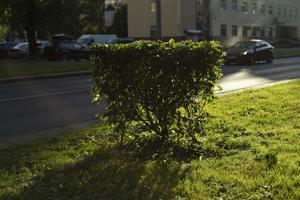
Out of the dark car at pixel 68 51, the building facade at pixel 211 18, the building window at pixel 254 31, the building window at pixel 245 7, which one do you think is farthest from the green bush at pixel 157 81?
the building window at pixel 254 31

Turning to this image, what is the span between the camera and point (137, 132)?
7.71 metres

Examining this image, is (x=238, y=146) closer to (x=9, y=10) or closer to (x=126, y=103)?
(x=126, y=103)

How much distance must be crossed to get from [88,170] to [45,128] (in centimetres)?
380

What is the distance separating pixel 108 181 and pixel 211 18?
63603 mm

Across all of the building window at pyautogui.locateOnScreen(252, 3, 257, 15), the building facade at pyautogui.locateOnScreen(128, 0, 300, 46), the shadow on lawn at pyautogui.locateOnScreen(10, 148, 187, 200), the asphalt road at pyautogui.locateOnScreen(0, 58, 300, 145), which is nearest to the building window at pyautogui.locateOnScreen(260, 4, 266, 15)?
the building facade at pyautogui.locateOnScreen(128, 0, 300, 46)

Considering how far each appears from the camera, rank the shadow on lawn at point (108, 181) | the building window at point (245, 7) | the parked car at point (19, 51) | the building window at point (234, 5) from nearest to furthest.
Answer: the shadow on lawn at point (108, 181)
the parked car at point (19, 51)
the building window at point (234, 5)
the building window at point (245, 7)

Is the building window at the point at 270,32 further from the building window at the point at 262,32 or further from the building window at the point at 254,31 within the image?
the building window at the point at 254,31

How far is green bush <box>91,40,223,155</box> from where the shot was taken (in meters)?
6.53

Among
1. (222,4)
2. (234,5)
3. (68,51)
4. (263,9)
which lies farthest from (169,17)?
(68,51)

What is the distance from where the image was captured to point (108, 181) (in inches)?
220

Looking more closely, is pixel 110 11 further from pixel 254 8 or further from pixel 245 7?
pixel 254 8

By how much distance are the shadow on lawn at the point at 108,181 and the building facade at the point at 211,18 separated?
58809 millimetres

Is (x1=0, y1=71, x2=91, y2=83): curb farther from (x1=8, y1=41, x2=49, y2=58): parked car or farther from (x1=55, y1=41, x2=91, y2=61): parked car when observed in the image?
(x1=8, y1=41, x2=49, y2=58): parked car

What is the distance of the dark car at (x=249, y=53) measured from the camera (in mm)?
30875
